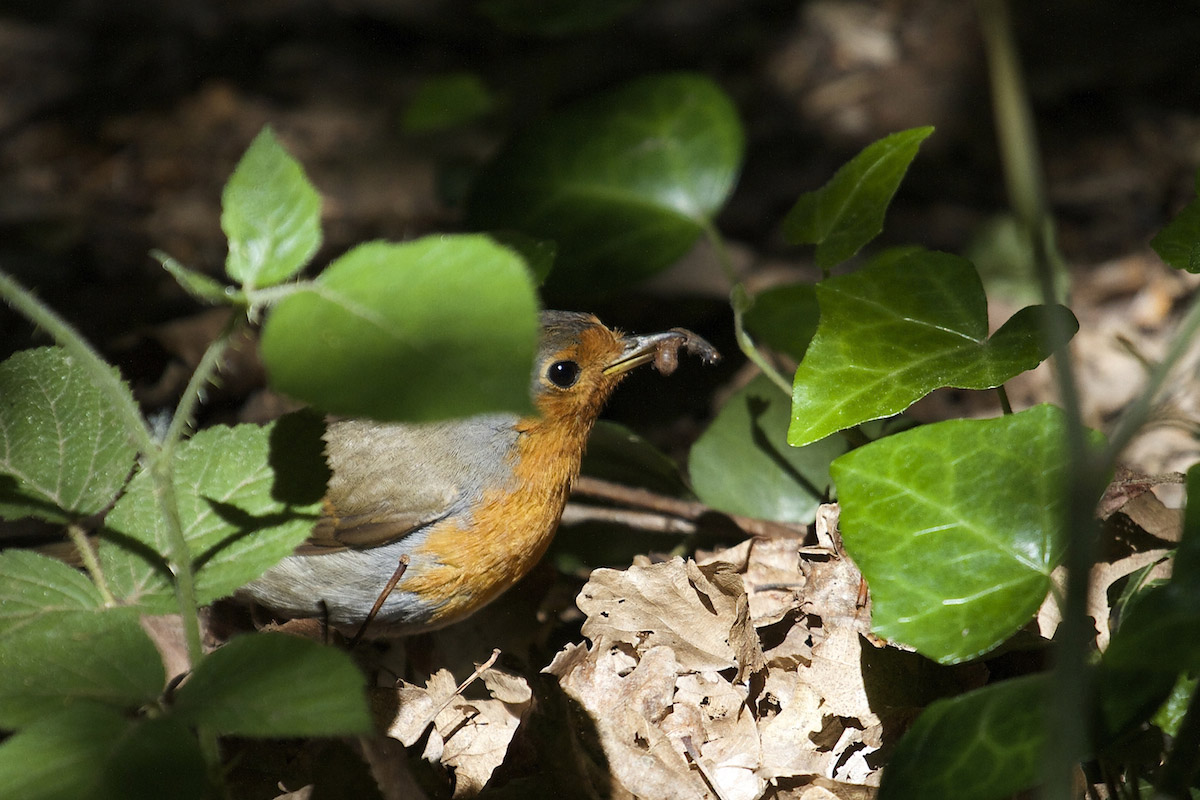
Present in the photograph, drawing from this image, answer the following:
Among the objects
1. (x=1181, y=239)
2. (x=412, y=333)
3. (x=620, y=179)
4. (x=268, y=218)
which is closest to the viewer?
(x=412, y=333)

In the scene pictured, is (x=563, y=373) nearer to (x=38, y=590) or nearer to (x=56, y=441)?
(x=56, y=441)

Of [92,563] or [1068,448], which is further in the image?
[92,563]

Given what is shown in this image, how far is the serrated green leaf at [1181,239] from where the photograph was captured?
7.30 feet

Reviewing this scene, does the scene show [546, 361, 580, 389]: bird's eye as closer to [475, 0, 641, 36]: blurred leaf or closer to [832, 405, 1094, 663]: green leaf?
[832, 405, 1094, 663]: green leaf

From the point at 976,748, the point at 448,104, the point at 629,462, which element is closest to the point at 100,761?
the point at 976,748

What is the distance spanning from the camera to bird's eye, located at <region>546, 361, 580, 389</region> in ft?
10.3

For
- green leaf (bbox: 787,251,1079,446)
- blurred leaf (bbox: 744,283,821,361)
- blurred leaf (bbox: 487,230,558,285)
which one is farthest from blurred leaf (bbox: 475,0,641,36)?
green leaf (bbox: 787,251,1079,446)

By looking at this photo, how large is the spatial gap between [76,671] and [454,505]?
58.7 inches

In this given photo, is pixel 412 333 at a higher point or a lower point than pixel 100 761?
higher

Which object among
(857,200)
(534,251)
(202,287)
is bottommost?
(534,251)

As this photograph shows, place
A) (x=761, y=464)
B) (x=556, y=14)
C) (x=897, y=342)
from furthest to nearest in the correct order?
(x=556, y=14) < (x=761, y=464) < (x=897, y=342)

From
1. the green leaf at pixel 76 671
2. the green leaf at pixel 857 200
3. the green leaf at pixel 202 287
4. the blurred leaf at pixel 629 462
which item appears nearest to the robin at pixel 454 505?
the blurred leaf at pixel 629 462

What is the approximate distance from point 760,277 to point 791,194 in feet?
2.76

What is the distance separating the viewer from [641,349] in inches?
129
